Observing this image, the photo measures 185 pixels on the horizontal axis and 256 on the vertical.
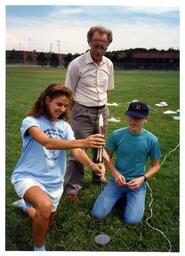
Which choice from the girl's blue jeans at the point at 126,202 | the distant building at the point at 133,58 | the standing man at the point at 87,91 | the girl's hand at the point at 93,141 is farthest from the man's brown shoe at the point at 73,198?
the distant building at the point at 133,58

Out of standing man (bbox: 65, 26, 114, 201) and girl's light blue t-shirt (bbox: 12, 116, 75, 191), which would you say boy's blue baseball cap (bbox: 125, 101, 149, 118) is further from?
girl's light blue t-shirt (bbox: 12, 116, 75, 191)

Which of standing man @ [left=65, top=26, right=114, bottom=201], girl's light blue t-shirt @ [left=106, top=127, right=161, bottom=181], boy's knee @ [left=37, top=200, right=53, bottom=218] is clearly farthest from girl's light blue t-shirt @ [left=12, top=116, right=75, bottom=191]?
girl's light blue t-shirt @ [left=106, top=127, right=161, bottom=181]

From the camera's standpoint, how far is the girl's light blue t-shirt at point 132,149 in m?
2.69

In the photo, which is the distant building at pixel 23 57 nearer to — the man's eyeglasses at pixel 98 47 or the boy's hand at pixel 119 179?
the man's eyeglasses at pixel 98 47

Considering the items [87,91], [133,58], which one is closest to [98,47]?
[87,91]

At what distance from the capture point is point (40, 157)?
2285 mm

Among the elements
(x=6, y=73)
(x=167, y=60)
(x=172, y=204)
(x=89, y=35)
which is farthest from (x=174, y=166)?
(x=6, y=73)

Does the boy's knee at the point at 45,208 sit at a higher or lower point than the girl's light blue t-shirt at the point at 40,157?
lower

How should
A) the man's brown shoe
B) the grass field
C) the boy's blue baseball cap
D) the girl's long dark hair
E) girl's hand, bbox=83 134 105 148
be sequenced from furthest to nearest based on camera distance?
1. the man's brown shoe
2. the boy's blue baseball cap
3. the grass field
4. the girl's long dark hair
5. girl's hand, bbox=83 134 105 148

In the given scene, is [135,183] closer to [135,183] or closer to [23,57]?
[135,183]

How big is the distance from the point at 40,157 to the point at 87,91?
2.15 ft

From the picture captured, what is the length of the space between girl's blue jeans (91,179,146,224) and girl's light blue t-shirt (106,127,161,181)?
97mm

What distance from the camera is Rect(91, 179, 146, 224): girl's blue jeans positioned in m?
2.56

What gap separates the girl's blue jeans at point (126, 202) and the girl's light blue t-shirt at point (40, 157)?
1.32ft
